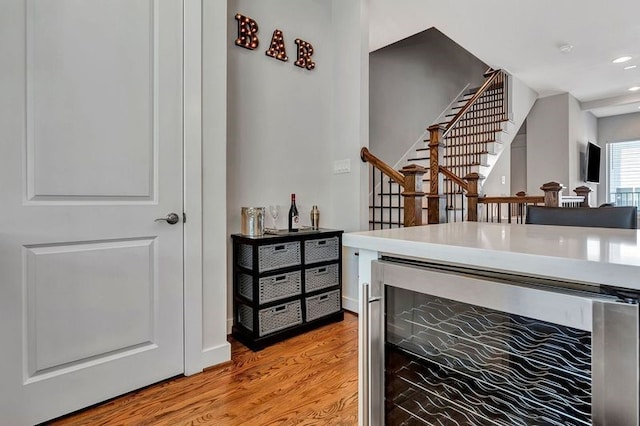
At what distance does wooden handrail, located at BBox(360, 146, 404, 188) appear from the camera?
2798 millimetres

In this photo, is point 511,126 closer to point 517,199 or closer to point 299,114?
point 517,199

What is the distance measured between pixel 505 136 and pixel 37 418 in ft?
19.9

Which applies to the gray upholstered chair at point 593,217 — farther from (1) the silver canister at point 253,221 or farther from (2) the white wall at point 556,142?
(2) the white wall at point 556,142

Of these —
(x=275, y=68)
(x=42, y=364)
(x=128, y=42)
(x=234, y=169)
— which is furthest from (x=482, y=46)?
(x=42, y=364)

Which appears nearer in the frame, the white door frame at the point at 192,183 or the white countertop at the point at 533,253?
the white countertop at the point at 533,253

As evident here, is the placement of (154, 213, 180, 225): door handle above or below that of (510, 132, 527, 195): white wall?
below

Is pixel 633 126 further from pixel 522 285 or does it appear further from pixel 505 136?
pixel 522 285

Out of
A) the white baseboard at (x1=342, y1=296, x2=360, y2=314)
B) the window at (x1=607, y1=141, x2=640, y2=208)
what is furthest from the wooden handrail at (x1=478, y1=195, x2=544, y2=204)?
the window at (x1=607, y1=141, x2=640, y2=208)

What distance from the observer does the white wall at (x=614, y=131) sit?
7.34 meters

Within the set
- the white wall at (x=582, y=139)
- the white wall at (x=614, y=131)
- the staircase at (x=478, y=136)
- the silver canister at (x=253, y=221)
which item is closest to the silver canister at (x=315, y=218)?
the silver canister at (x=253, y=221)

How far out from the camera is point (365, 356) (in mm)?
932

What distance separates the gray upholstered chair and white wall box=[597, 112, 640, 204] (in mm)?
8131

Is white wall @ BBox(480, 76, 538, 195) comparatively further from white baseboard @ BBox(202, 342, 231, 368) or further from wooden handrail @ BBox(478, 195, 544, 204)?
white baseboard @ BBox(202, 342, 231, 368)

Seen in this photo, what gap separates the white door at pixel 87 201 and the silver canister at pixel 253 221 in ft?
1.94
